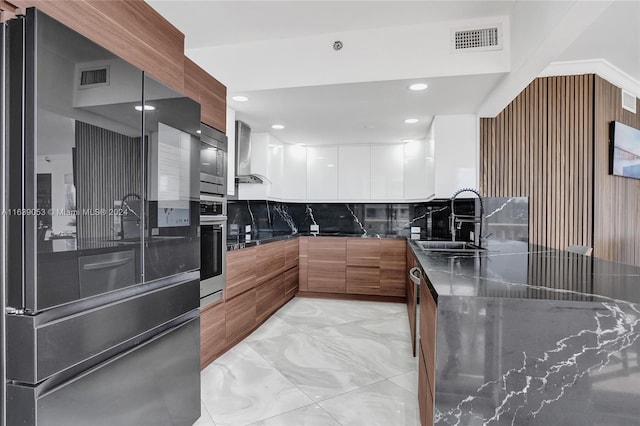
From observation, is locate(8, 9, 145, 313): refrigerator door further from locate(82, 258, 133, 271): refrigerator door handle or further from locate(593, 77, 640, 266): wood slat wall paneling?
locate(593, 77, 640, 266): wood slat wall paneling

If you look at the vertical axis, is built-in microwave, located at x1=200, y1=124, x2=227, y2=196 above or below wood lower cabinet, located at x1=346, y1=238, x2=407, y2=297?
above

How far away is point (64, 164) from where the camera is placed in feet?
3.35

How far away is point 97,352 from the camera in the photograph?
1142 millimetres

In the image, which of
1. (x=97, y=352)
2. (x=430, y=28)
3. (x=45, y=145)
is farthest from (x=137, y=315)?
(x=430, y=28)

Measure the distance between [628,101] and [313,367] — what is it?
164 inches

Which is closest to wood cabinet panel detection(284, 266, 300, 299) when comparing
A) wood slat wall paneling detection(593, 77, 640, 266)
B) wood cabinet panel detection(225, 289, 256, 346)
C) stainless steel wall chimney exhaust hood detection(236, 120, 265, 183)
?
wood cabinet panel detection(225, 289, 256, 346)

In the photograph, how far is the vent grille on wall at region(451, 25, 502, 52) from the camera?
7.44 feet

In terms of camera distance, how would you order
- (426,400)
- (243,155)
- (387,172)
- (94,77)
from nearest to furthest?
(94,77) < (426,400) < (243,155) < (387,172)

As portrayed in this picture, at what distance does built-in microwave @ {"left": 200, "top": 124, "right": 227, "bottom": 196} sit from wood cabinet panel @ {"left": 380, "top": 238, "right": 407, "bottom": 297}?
2462mm

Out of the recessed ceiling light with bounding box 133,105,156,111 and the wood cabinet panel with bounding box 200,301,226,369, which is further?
the wood cabinet panel with bounding box 200,301,226,369

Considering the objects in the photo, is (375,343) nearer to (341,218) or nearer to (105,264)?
(105,264)

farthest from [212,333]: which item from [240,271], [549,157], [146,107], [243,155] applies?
[549,157]

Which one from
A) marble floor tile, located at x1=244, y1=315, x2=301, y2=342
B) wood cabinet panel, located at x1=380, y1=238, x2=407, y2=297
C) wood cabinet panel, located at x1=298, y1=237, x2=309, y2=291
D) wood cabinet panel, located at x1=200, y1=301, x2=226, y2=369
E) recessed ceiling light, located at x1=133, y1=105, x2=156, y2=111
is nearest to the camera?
recessed ceiling light, located at x1=133, y1=105, x2=156, y2=111

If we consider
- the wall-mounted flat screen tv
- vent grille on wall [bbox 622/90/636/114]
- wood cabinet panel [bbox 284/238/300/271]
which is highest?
vent grille on wall [bbox 622/90/636/114]
